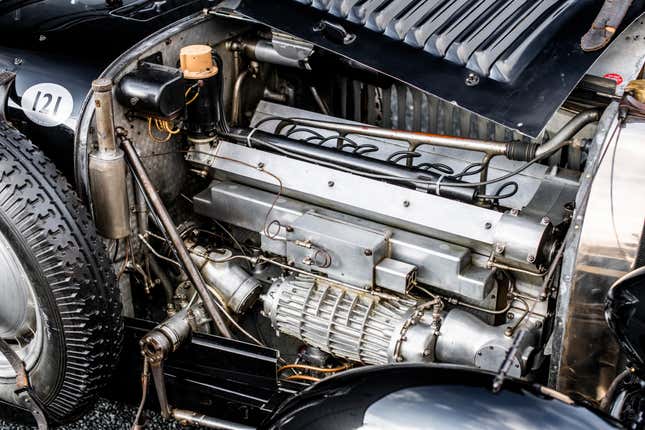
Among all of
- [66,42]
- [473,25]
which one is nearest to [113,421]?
[66,42]

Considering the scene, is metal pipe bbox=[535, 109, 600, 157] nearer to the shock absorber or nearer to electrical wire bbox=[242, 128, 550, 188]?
electrical wire bbox=[242, 128, 550, 188]

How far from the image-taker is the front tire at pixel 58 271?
272cm

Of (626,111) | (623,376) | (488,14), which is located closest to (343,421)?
(623,376)

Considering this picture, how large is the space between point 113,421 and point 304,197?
119 centimetres

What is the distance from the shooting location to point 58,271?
2.72 meters

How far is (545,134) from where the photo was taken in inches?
114

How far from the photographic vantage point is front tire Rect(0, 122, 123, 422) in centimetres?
272

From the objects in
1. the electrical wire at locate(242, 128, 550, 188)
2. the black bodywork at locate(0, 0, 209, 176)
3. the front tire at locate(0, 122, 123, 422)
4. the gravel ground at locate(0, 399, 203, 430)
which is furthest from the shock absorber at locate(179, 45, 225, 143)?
the gravel ground at locate(0, 399, 203, 430)

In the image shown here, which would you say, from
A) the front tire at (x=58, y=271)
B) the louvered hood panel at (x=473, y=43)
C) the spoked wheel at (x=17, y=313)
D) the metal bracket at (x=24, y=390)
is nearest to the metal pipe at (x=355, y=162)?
the louvered hood panel at (x=473, y=43)

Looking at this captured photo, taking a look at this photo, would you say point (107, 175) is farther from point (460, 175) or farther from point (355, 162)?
point (460, 175)

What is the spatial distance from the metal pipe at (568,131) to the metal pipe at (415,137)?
124 mm

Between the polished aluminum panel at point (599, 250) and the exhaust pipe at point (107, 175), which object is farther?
the exhaust pipe at point (107, 175)

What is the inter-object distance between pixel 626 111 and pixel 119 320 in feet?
5.46

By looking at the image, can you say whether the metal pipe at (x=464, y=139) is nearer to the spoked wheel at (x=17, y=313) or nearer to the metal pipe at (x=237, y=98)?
the metal pipe at (x=237, y=98)
